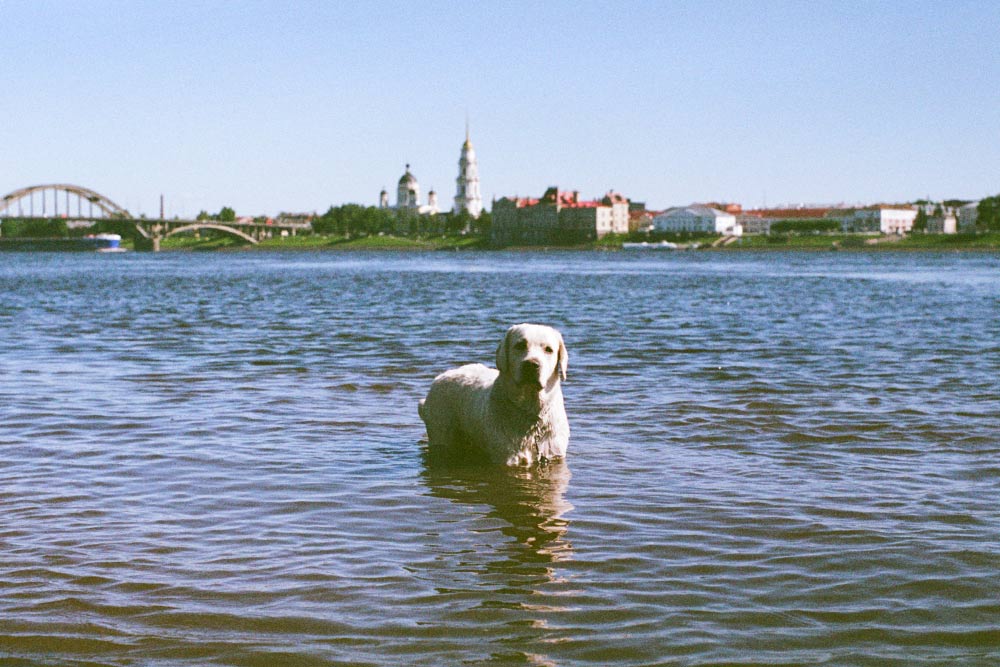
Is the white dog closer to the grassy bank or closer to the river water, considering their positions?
the river water

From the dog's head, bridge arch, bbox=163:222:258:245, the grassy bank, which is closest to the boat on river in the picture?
bridge arch, bbox=163:222:258:245

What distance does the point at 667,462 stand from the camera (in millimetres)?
10023

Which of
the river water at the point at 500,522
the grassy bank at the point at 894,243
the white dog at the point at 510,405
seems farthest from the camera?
the grassy bank at the point at 894,243

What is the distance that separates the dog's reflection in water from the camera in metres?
6.82

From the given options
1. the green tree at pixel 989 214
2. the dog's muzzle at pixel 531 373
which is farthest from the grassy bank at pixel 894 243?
the dog's muzzle at pixel 531 373

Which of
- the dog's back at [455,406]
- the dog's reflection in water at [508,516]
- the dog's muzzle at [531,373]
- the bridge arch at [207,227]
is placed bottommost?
the dog's reflection in water at [508,516]

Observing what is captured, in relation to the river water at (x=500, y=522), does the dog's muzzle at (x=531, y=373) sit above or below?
above

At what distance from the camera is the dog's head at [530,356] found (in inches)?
346

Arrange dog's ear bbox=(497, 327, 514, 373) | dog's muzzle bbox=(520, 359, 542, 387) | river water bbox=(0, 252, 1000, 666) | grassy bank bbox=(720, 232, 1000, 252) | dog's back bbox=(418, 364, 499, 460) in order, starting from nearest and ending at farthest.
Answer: river water bbox=(0, 252, 1000, 666)
dog's muzzle bbox=(520, 359, 542, 387)
dog's ear bbox=(497, 327, 514, 373)
dog's back bbox=(418, 364, 499, 460)
grassy bank bbox=(720, 232, 1000, 252)

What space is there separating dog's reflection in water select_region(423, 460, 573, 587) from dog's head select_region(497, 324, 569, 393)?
2.52ft

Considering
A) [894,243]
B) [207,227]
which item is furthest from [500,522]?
[894,243]

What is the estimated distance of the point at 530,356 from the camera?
8781mm

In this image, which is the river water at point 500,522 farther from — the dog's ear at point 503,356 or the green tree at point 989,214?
the green tree at point 989,214

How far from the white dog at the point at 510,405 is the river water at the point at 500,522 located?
9.3 inches
